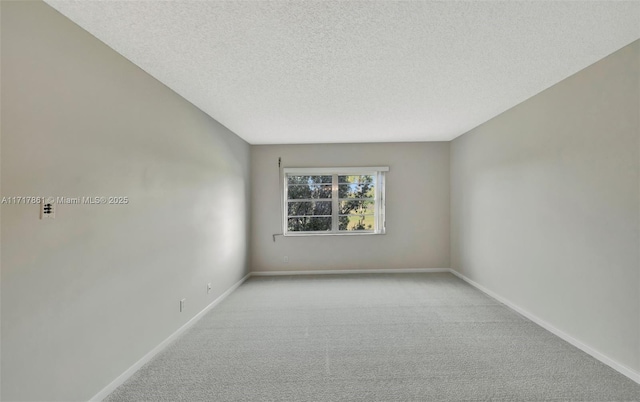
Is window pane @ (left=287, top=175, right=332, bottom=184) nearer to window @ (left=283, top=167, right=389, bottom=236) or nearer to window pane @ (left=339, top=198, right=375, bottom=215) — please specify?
window @ (left=283, top=167, right=389, bottom=236)

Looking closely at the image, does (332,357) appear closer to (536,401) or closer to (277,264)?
(536,401)

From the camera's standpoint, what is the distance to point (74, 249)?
1742 millimetres

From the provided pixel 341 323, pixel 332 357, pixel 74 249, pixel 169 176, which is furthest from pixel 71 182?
pixel 341 323

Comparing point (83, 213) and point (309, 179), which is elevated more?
point (309, 179)

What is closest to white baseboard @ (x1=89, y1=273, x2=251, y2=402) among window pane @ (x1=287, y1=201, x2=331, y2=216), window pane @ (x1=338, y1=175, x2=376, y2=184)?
window pane @ (x1=287, y1=201, x2=331, y2=216)

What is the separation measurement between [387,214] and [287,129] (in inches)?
94.3

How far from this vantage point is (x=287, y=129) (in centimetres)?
418

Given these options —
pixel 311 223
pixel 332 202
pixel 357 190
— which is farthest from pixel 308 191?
pixel 357 190

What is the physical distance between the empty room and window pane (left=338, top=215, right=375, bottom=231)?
153 cm

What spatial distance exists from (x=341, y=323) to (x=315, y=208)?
2.60m

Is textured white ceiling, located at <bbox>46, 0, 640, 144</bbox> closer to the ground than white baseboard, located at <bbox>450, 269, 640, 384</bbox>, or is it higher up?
higher up

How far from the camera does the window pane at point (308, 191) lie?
17.6ft

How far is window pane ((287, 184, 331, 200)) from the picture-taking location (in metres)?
5.37

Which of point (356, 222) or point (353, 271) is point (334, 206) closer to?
point (356, 222)
